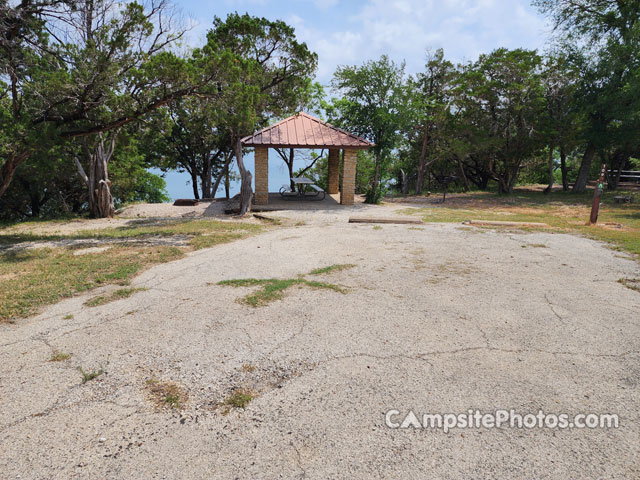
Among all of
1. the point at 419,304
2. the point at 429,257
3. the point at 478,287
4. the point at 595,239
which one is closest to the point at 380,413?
the point at 419,304

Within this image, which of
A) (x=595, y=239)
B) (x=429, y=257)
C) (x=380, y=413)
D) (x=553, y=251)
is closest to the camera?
(x=380, y=413)

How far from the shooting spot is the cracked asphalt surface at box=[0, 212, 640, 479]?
6.55 feet

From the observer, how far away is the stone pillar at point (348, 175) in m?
15.8

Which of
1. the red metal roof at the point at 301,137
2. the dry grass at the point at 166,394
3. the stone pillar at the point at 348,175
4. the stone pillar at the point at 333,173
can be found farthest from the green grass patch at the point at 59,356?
the stone pillar at the point at 333,173

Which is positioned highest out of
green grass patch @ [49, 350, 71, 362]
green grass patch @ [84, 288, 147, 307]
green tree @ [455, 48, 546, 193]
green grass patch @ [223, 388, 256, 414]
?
green tree @ [455, 48, 546, 193]

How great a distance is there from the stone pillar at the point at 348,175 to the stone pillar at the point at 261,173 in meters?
3.33

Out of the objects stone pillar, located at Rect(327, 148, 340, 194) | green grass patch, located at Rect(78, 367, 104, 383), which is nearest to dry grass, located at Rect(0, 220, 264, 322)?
green grass patch, located at Rect(78, 367, 104, 383)

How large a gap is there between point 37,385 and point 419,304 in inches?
135

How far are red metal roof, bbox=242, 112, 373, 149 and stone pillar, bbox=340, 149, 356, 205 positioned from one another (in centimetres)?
49

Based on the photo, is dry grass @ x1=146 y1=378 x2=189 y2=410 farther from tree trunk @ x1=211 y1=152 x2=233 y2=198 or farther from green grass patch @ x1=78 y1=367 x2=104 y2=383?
tree trunk @ x1=211 y1=152 x2=233 y2=198

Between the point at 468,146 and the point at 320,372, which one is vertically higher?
the point at 468,146

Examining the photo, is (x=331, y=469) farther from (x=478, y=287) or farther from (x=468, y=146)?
(x=468, y=146)

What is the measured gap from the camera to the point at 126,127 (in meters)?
10.7

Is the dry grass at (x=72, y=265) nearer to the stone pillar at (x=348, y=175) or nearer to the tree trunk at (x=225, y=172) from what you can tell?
the stone pillar at (x=348, y=175)
